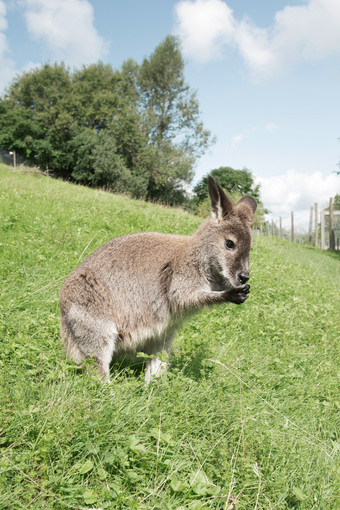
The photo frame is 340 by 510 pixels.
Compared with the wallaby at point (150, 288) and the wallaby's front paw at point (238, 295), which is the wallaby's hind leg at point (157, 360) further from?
the wallaby's front paw at point (238, 295)

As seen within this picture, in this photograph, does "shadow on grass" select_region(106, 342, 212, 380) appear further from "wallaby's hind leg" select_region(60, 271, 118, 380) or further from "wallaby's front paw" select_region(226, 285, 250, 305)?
"wallaby's front paw" select_region(226, 285, 250, 305)

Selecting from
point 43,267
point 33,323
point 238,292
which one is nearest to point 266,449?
point 238,292

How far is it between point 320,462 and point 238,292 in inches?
60.6

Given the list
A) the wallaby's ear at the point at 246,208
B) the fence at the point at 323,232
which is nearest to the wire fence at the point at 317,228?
the fence at the point at 323,232

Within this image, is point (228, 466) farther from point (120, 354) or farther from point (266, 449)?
point (120, 354)

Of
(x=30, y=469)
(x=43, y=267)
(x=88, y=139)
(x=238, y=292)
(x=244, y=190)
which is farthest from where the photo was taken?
(x=244, y=190)

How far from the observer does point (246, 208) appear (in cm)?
426

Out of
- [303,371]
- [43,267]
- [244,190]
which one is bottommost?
[303,371]

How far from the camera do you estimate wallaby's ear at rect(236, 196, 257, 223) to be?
4105mm

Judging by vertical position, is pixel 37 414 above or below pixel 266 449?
above

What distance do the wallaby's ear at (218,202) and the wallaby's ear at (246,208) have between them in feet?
0.49

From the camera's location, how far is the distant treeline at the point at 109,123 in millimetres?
37531

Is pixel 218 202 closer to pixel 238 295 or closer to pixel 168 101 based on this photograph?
pixel 238 295

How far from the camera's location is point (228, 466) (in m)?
2.42
